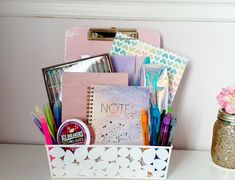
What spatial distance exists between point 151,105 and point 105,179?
0.17 m

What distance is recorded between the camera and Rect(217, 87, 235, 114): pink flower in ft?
2.35

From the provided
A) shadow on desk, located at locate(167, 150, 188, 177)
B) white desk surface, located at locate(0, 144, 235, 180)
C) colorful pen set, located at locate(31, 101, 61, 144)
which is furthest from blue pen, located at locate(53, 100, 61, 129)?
shadow on desk, located at locate(167, 150, 188, 177)

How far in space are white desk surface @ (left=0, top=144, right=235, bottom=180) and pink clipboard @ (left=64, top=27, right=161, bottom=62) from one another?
0.23 m

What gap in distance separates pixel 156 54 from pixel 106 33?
123mm

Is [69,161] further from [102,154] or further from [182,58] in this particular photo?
[182,58]

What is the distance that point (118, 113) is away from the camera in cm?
68

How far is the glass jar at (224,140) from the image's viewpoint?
28.5 inches

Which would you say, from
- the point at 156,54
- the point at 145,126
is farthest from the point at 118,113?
the point at 156,54

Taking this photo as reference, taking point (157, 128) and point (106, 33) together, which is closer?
point (157, 128)

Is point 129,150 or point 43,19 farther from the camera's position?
point 43,19

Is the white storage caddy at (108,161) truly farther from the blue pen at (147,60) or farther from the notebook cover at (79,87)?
the blue pen at (147,60)

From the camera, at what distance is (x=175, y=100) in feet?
2.72

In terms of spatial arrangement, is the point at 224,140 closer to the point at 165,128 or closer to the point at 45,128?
the point at 165,128

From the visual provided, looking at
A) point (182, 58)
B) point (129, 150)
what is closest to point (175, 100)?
point (182, 58)
